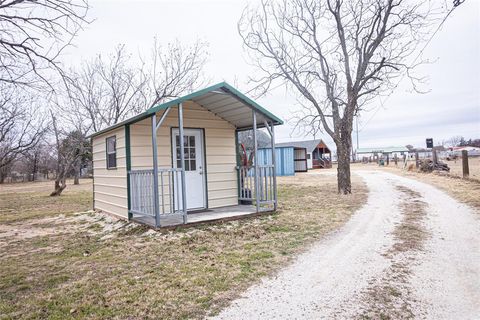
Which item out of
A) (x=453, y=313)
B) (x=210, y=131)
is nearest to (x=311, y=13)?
(x=210, y=131)

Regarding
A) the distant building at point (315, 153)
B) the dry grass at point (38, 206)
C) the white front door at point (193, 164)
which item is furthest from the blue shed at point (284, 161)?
the white front door at point (193, 164)

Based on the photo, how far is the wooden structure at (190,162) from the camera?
21.6ft

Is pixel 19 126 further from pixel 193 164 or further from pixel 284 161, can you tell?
pixel 284 161

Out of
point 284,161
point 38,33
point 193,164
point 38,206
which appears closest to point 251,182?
point 193,164

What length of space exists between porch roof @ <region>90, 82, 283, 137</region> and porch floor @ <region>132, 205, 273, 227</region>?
83.5 inches

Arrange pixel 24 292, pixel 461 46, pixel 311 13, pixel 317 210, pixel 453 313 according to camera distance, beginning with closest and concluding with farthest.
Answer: pixel 453 313 < pixel 24 292 < pixel 317 210 < pixel 461 46 < pixel 311 13

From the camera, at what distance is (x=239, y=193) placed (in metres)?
8.26

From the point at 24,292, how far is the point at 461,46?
1303 cm

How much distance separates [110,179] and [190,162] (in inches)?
88.9

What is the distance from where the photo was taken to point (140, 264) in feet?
13.1

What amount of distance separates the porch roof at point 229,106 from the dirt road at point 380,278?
3.19 meters

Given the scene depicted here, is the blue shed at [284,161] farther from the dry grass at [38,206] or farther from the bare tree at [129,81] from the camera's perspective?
the dry grass at [38,206]

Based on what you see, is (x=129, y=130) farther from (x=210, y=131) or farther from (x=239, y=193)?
(x=239, y=193)

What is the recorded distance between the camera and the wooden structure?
6582 mm
